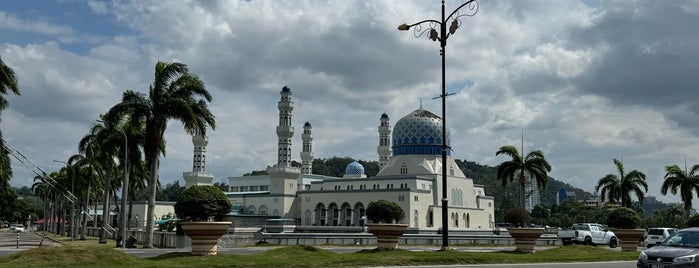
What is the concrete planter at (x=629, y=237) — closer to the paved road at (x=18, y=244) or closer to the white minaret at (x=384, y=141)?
the paved road at (x=18, y=244)

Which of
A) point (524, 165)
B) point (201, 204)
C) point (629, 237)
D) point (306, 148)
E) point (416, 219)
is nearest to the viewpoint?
point (201, 204)

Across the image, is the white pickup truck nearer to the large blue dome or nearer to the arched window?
the arched window

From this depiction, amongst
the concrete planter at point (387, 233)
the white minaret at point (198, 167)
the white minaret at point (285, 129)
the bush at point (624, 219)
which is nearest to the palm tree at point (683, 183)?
the bush at point (624, 219)

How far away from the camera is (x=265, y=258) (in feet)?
63.9

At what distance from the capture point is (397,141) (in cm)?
8869

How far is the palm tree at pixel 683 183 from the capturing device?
53031 mm

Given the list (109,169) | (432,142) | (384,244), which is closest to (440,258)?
(384,244)

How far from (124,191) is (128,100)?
5.61 m

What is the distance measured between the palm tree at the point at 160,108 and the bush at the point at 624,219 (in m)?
21.9

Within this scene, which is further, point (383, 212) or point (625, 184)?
point (625, 184)

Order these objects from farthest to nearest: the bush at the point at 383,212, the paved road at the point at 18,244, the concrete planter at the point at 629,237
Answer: the paved road at the point at 18,244 → the concrete planter at the point at 629,237 → the bush at the point at 383,212

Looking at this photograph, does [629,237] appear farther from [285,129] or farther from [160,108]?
[285,129]

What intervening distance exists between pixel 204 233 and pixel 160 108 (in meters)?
16.8

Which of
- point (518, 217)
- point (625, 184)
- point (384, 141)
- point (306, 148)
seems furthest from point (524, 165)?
point (306, 148)
